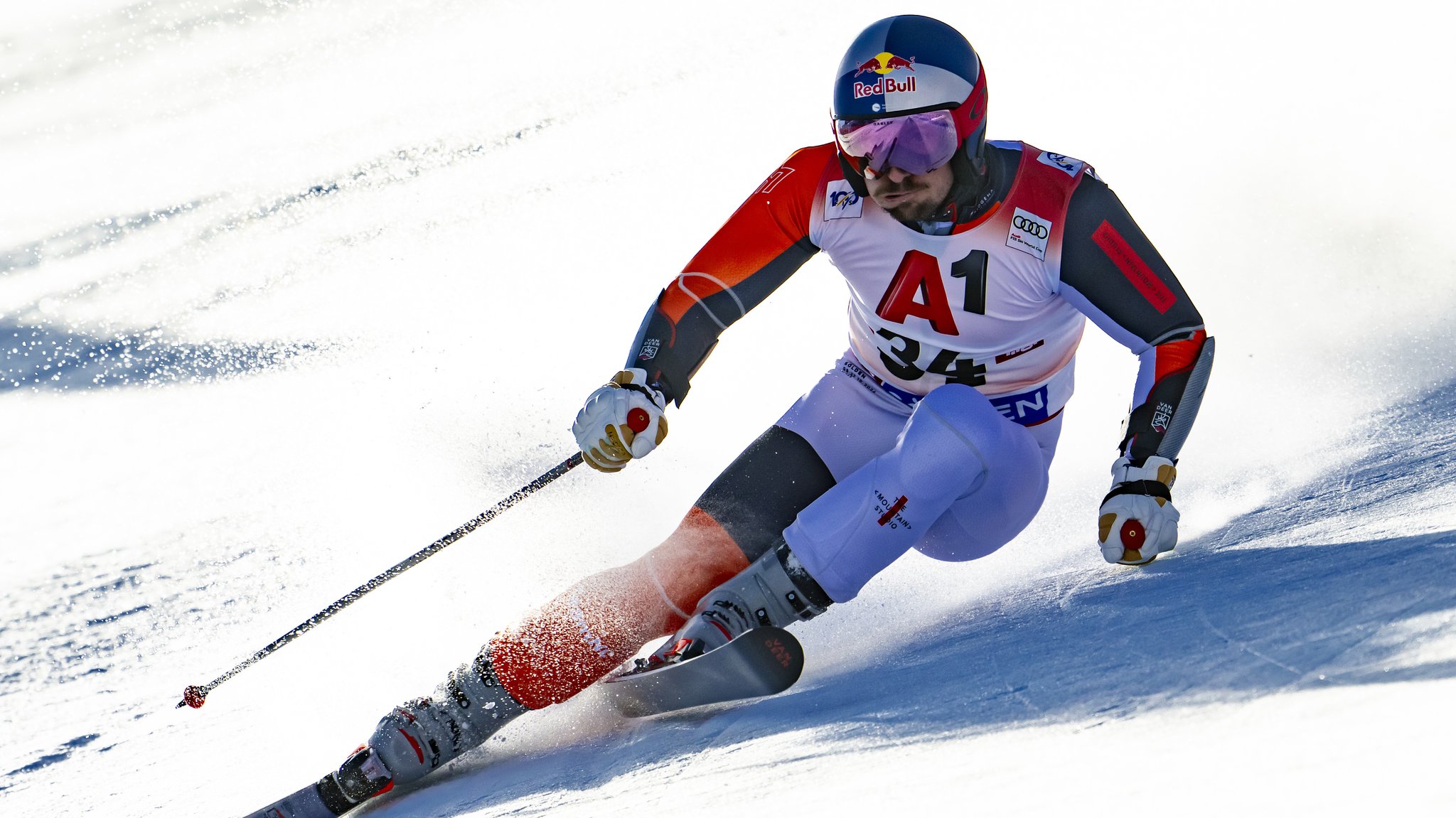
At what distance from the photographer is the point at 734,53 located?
39.8 feet

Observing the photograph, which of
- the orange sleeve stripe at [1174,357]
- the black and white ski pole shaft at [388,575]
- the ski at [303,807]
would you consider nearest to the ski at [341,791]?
the ski at [303,807]

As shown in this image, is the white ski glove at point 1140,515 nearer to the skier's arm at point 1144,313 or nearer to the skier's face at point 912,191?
the skier's arm at point 1144,313

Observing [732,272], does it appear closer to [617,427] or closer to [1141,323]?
[617,427]

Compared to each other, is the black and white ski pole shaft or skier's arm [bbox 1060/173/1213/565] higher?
the black and white ski pole shaft

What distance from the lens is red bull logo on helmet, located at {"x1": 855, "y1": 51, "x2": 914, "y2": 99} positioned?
8.82 feet

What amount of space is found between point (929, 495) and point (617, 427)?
0.78m

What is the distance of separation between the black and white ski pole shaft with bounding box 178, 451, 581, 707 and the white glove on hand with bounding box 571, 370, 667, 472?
10 centimetres

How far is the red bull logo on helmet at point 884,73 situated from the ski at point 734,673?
1.16m

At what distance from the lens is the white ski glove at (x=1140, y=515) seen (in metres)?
2.64

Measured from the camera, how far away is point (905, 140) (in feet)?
8.91

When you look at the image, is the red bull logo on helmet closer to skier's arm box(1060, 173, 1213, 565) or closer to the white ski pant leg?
skier's arm box(1060, 173, 1213, 565)

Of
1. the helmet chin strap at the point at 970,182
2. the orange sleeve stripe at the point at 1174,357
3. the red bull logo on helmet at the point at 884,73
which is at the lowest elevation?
the orange sleeve stripe at the point at 1174,357

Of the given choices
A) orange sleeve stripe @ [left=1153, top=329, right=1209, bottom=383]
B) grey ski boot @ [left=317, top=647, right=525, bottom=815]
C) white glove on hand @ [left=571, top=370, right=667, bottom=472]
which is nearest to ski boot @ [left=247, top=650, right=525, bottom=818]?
A: grey ski boot @ [left=317, top=647, right=525, bottom=815]

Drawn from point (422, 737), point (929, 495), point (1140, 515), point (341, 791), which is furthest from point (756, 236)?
point (341, 791)
